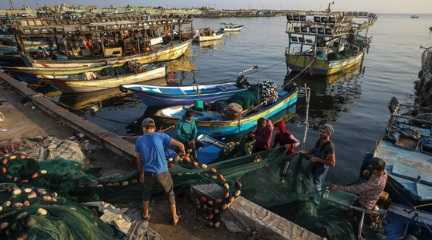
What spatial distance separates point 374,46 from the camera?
57375mm

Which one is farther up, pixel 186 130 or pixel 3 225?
pixel 3 225

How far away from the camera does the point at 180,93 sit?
18047 mm

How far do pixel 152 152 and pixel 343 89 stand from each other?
85.8ft

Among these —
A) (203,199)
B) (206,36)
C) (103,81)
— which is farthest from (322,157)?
(206,36)

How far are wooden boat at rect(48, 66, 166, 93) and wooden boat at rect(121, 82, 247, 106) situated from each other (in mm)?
6807

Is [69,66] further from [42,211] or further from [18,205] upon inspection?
[42,211]

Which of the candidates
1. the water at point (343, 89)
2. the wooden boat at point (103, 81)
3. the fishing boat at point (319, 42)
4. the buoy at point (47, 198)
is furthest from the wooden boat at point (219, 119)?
the fishing boat at point (319, 42)

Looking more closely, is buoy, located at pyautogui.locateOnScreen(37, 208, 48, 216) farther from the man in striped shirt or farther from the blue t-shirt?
the man in striped shirt

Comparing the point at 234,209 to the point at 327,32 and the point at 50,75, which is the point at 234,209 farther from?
the point at 327,32

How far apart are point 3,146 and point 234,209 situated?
6754 millimetres

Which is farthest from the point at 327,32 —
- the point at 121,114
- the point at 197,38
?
the point at 197,38

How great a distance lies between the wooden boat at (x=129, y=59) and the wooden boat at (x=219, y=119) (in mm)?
13987

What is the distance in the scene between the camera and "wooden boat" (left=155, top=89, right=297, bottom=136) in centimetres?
1381

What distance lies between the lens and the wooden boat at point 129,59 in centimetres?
2484
